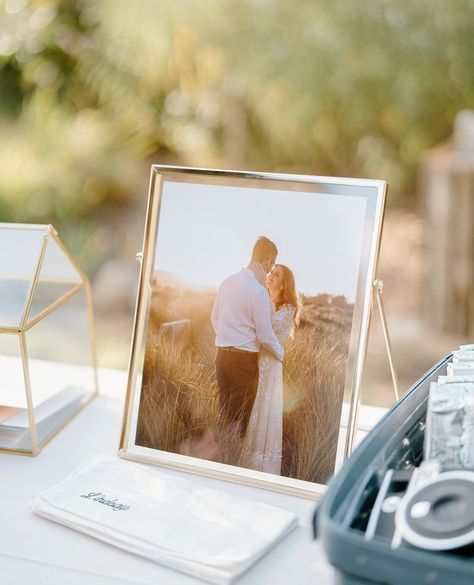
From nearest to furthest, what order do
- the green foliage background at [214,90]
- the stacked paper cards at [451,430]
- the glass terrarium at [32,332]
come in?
the stacked paper cards at [451,430]
the glass terrarium at [32,332]
the green foliage background at [214,90]

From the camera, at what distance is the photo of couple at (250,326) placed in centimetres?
77

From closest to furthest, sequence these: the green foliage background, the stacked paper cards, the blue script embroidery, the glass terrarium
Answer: the stacked paper cards < the blue script embroidery < the glass terrarium < the green foliage background

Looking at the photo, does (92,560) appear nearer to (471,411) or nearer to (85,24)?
(471,411)

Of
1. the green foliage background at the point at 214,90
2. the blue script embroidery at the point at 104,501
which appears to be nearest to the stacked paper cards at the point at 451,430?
the blue script embroidery at the point at 104,501

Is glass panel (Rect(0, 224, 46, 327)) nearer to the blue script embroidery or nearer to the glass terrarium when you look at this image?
the glass terrarium

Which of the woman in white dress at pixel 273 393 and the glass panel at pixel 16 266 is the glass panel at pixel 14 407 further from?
the woman in white dress at pixel 273 393

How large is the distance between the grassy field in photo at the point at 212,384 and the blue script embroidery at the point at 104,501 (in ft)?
0.36

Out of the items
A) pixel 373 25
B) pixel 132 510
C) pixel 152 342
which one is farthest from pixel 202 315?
pixel 373 25

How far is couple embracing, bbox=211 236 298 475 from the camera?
781mm

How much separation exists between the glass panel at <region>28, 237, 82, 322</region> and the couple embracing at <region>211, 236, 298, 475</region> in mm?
243

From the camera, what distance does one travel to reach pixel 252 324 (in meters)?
0.79

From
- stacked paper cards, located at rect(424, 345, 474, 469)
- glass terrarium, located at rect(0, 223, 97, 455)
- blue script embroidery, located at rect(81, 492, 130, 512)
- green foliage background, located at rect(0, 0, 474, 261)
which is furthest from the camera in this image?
green foliage background, located at rect(0, 0, 474, 261)

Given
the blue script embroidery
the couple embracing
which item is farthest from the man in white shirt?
the blue script embroidery

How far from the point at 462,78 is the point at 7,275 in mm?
3090
